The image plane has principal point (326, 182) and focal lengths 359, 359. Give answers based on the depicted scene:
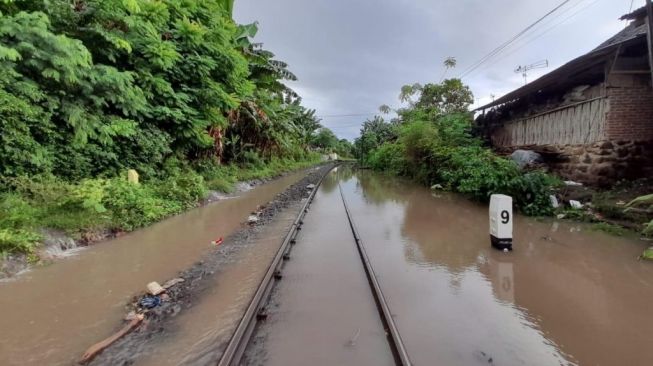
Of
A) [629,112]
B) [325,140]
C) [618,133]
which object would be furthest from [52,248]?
[325,140]

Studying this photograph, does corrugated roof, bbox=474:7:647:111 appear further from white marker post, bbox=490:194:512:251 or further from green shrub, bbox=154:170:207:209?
green shrub, bbox=154:170:207:209

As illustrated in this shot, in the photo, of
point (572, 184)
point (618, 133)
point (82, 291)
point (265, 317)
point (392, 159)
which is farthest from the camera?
point (392, 159)

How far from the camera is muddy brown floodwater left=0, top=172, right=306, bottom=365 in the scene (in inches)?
137

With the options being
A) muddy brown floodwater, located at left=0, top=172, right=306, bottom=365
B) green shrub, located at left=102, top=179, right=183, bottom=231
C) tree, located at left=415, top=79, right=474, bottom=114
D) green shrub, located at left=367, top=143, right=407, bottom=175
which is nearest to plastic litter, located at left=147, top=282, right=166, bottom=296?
muddy brown floodwater, located at left=0, top=172, right=306, bottom=365

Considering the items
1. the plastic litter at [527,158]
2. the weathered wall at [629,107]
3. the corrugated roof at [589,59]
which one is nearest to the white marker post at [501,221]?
the weathered wall at [629,107]

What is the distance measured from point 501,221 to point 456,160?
25.4 ft

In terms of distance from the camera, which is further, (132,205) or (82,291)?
(132,205)

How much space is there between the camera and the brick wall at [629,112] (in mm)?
9125

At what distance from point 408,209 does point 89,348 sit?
9.59 metres

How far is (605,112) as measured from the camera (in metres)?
9.30

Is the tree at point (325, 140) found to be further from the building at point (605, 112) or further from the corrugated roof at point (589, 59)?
the building at point (605, 112)

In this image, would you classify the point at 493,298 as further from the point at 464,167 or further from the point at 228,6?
the point at 228,6

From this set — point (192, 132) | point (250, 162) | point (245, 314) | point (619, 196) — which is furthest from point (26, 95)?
point (250, 162)

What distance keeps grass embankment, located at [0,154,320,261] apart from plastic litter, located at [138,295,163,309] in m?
2.75
